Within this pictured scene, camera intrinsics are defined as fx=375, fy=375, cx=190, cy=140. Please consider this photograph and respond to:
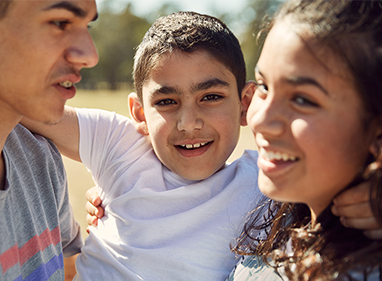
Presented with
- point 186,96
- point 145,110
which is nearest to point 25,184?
point 145,110

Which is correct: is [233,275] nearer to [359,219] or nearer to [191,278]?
[191,278]

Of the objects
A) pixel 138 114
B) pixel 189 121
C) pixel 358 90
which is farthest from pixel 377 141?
pixel 138 114

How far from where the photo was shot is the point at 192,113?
7.95 feet

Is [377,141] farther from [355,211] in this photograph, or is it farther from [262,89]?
[262,89]

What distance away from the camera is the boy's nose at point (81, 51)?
1925 mm

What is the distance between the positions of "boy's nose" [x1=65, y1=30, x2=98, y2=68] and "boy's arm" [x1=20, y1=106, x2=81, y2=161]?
26.9 inches

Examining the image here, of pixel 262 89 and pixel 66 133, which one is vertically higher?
pixel 262 89

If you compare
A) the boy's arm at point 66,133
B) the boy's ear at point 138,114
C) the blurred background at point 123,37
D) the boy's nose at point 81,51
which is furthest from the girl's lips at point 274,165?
the blurred background at point 123,37

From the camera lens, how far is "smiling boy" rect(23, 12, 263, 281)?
2354 millimetres

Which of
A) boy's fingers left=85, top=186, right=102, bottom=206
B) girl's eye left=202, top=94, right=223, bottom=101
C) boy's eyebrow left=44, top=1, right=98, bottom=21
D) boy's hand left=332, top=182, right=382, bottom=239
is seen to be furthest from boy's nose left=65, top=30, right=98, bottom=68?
boy's hand left=332, top=182, right=382, bottom=239

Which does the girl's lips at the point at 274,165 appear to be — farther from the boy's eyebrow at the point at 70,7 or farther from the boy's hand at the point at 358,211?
the boy's eyebrow at the point at 70,7

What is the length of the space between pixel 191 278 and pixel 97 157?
1065 mm

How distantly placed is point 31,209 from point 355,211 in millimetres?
1715

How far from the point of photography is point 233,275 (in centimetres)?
212
